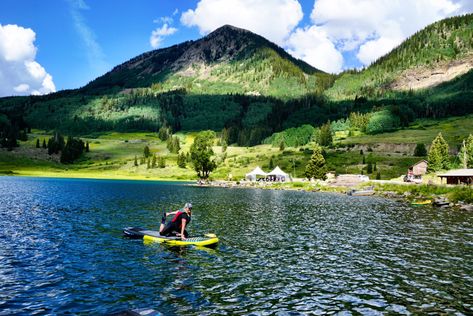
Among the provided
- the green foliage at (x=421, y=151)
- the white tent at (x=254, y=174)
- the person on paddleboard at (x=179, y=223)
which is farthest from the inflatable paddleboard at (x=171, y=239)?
the green foliage at (x=421, y=151)

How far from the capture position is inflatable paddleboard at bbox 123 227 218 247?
31695mm

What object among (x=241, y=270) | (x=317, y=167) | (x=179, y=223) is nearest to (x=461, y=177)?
(x=317, y=167)

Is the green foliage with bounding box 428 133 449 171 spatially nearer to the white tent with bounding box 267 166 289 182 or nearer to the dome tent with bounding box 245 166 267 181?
the white tent with bounding box 267 166 289 182

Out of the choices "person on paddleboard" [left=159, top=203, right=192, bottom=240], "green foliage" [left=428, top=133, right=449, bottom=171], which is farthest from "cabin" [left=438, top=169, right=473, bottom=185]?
"person on paddleboard" [left=159, top=203, right=192, bottom=240]

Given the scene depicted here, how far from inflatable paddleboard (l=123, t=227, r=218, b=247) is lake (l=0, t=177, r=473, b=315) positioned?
827 millimetres

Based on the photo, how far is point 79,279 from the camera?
2173cm

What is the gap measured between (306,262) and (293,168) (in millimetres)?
173529

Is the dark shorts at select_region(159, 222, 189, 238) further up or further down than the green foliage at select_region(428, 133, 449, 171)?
further down

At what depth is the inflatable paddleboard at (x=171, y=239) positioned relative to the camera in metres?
31.7

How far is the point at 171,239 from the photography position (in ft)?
107

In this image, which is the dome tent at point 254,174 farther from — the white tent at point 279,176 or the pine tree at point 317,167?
the pine tree at point 317,167

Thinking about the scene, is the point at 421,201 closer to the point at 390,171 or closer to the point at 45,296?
the point at 45,296

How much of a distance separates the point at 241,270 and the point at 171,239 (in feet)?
32.2

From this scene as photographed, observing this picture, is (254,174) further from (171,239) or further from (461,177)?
(171,239)
